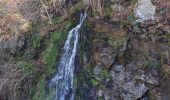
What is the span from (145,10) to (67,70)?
1.95 metres

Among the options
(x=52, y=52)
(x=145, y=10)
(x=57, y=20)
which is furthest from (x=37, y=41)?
(x=145, y=10)

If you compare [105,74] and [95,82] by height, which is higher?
[105,74]

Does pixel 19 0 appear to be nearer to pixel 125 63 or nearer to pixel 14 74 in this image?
pixel 14 74

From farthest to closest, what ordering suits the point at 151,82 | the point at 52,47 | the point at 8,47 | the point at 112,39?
the point at 8,47 → the point at 52,47 → the point at 112,39 → the point at 151,82

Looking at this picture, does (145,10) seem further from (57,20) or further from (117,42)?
(57,20)

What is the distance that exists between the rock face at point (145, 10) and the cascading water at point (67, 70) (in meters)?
1.12

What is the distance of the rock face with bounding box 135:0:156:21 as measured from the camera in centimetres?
704

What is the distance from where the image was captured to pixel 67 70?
23.7 ft

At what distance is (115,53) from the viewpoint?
6887mm

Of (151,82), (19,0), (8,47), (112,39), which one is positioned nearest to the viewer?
(151,82)

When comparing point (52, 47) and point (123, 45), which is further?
point (52, 47)

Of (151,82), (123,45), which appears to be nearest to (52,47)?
(123,45)

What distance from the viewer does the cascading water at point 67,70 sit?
7.12 metres

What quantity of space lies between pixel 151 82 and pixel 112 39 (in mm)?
1152
